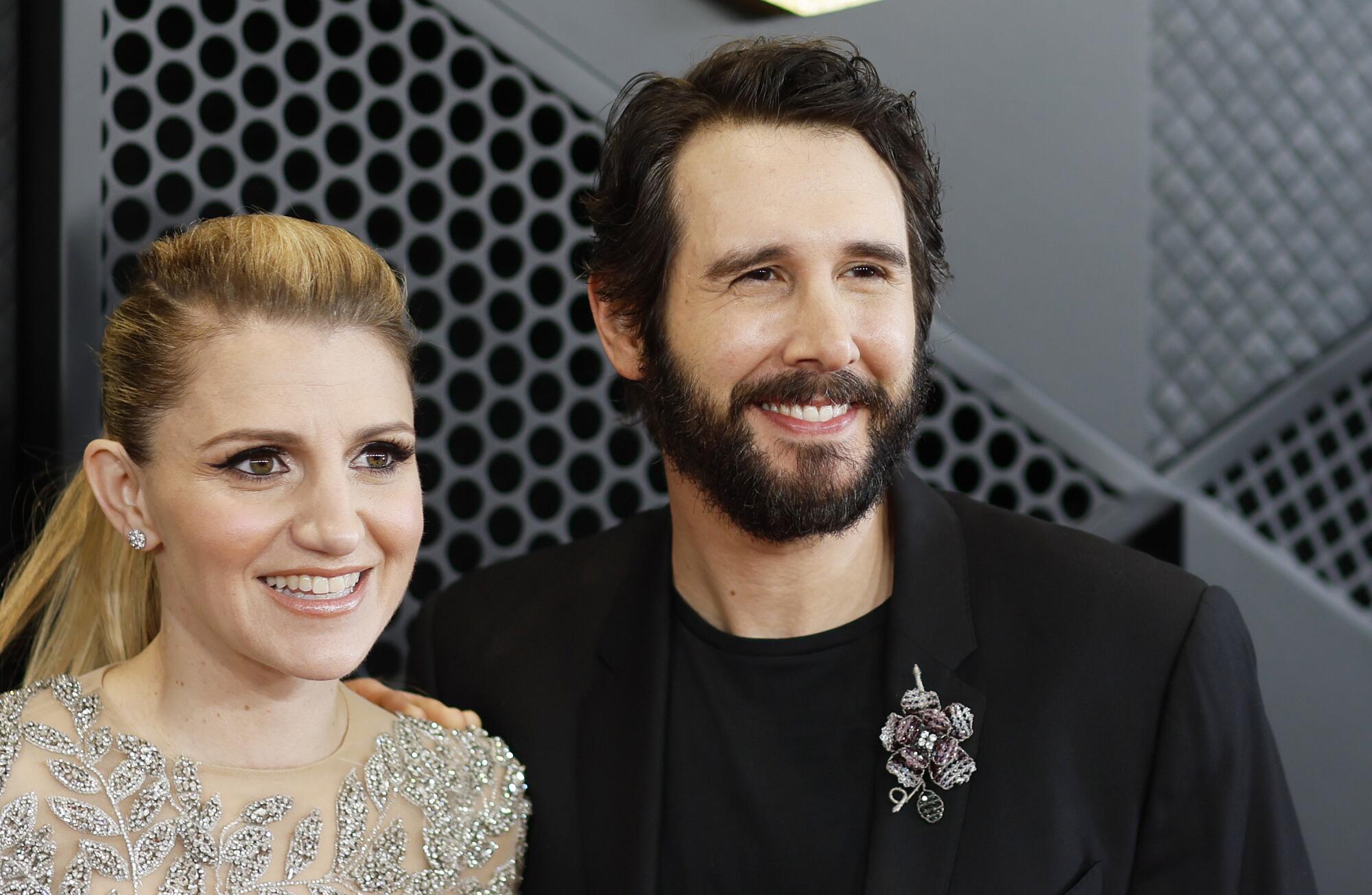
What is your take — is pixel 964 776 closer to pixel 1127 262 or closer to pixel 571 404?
pixel 571 404

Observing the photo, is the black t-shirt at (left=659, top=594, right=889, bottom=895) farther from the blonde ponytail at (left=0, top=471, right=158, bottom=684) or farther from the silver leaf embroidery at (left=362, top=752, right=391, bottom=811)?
the blonde ponytail at (left=0, top=471, right=158, bottom=684)

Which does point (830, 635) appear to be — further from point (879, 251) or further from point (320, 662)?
point (320, 662)

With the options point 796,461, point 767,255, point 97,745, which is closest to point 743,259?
point 767,255

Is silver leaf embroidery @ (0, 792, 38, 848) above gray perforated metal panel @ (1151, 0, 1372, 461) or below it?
below

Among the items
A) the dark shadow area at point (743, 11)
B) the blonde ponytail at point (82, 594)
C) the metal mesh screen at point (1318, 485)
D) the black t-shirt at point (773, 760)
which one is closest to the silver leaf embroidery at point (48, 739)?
the blonde ponytail at point (82, 594)

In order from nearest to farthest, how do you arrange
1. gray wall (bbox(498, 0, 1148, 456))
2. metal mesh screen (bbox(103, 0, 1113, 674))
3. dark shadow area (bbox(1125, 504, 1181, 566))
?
metal mesh screen (bbox(103, 0, 1113, 674))
gray wall (bbox(498, 0, 1148, 456))
dark shadow area (bbox(1125, 504, 1181, 566))

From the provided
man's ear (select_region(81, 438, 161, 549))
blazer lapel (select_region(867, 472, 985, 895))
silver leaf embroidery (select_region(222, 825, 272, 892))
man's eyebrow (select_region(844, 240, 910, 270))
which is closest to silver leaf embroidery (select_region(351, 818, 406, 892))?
silver leaf embroidery (select_region(222, 825, 272, 892))

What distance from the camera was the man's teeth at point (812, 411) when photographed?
→ 1.85 meters

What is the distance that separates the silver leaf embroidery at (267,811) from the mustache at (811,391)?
0.68 meters

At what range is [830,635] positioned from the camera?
192cm

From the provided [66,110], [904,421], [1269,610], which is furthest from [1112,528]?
[66,110]

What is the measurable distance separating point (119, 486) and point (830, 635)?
0.85 m

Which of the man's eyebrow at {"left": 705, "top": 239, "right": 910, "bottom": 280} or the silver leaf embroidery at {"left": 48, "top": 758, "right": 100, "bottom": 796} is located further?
the man's eyebrow at {"left": 705, "top": 239, "right": 910, "bottom": 280}

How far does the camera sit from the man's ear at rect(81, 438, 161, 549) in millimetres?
1702
